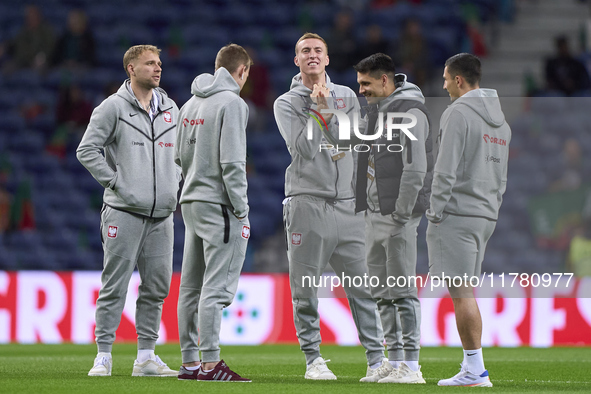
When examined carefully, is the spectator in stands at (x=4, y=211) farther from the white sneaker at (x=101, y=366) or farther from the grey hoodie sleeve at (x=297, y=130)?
the grey hoodie sleeve at (x=297, y=130)

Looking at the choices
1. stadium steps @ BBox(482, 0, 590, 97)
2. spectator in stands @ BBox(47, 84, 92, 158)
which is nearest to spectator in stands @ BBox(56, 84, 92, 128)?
spectator in stands @ BBox(47, 84, 92, 158)

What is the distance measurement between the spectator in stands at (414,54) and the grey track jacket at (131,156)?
23.9 feet

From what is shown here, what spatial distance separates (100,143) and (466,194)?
229cm

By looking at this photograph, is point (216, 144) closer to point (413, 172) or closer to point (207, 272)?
point (207, 272)

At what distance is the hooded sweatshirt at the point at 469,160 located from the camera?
5430mm

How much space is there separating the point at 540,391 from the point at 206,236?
2.11m

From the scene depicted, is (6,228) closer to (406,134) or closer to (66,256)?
(66,256)

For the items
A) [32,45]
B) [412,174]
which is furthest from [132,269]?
[32,45]

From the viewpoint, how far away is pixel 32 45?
1435 cm

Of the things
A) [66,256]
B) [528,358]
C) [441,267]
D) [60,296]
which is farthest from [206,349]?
[66,256]

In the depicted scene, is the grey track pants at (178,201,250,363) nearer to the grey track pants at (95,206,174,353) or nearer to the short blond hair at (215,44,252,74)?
the grey track pants at (95,206,174,353)

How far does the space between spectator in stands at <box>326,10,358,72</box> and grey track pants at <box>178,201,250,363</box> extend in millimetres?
7682

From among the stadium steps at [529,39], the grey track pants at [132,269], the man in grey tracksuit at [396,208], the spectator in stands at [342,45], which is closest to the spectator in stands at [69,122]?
the spectator in stands at [342,45]

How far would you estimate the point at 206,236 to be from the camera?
5574mm
